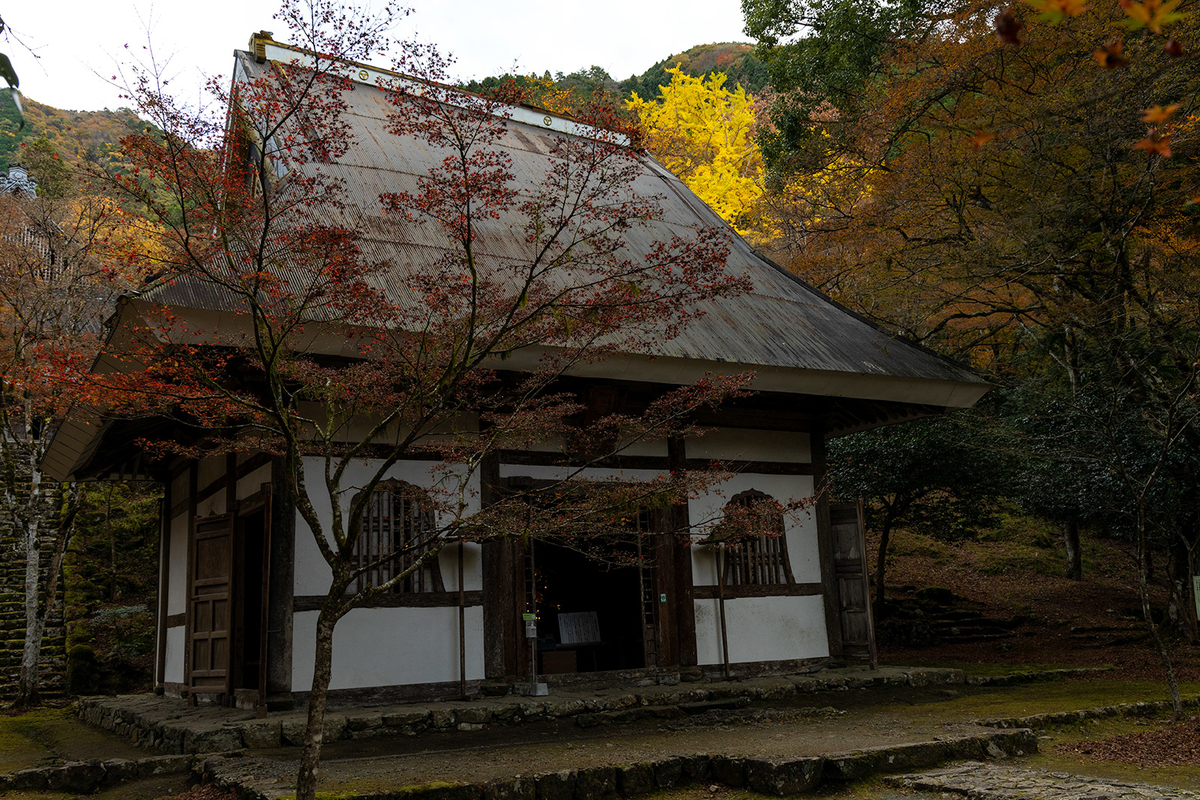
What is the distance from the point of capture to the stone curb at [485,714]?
6801 mm

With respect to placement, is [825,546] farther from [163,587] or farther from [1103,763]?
[163,587]

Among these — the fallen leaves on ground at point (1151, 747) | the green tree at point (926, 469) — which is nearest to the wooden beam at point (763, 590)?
the green tree at point (926, 469)

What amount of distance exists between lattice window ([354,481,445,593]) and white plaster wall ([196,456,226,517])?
2.25 meters

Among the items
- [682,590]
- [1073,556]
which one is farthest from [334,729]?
[1073,556]

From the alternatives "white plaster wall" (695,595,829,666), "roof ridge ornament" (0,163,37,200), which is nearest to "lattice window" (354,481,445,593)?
"white plaster wall" (695,595,829,666)

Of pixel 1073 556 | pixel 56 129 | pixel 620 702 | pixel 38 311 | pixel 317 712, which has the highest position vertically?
pixel 56 129

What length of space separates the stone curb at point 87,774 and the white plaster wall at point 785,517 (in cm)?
537

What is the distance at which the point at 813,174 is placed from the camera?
46.3ft

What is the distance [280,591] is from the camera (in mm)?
7633

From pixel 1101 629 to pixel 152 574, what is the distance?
714 inches

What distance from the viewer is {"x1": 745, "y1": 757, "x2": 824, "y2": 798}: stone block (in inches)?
210

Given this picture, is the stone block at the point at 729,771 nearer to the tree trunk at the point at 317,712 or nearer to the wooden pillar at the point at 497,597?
the tree trunk at the point at 317,712

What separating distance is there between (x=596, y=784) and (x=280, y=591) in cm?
361

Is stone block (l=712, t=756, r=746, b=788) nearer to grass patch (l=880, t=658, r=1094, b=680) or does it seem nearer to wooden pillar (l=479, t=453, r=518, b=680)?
wooden pillar (l=479, t=453, r=518, b=680)
